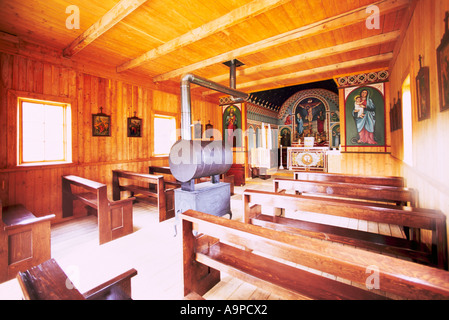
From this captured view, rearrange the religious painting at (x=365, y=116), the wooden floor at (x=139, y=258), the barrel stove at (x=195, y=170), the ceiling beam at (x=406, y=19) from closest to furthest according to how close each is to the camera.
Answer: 1. the wooden floor at (x=139, y=258)
2. the ceiling beam at (x=406, y=19)
3. the barrel stove at (x=195, y=170)
4. the religious painting at (x=365, y=116)

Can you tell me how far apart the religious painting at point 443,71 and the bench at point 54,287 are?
298 cm

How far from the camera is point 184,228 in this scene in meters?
1.94

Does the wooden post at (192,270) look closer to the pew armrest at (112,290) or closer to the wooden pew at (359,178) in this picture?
the pew armrest at (112,290)

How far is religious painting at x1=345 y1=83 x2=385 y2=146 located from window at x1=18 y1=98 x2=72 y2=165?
803 cm

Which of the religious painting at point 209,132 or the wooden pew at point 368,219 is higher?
the religious painting at point 209,132

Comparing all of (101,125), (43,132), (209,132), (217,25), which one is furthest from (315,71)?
(43,132)

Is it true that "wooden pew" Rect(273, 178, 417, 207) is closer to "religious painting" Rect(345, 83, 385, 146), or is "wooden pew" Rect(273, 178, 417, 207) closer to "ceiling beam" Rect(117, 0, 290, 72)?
"ceiling beam" Rect(117, 0, 290, 72)

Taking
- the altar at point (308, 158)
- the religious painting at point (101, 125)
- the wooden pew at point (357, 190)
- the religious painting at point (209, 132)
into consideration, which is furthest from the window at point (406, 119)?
the religious painting at point (101, 125)

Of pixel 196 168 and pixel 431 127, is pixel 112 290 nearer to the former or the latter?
pixel 196 168

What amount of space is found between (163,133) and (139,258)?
4.92m

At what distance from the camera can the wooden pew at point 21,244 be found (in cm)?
248

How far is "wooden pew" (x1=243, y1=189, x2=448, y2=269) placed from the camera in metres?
1.88

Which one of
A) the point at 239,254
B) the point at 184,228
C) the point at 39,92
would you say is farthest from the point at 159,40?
the point at 239,254

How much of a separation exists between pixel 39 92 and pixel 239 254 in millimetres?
5207
